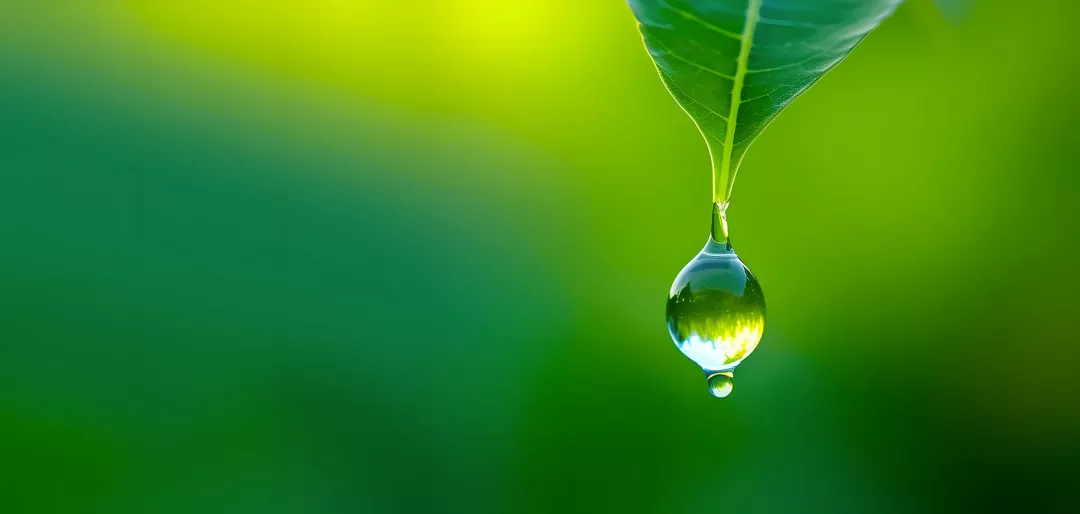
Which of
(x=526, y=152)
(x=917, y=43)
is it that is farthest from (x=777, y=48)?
(x=917, y=43)

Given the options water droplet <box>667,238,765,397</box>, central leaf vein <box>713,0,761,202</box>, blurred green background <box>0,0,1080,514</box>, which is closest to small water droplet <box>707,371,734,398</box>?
water droplet <box>667,238,765,397</box>

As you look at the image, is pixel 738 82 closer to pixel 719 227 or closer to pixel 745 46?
pixel 745 46

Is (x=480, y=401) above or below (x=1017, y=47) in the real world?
below

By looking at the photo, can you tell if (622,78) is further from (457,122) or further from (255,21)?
(255,21)

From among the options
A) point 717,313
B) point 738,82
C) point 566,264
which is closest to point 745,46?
point 738,82

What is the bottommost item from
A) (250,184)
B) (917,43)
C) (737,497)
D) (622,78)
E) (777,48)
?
(777,48)

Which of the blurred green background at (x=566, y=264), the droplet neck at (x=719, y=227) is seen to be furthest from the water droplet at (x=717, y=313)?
the blurred green background at (x=566, y=264)

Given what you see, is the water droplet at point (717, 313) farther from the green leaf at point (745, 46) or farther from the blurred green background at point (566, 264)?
the blurred green background at point (566, 264)
